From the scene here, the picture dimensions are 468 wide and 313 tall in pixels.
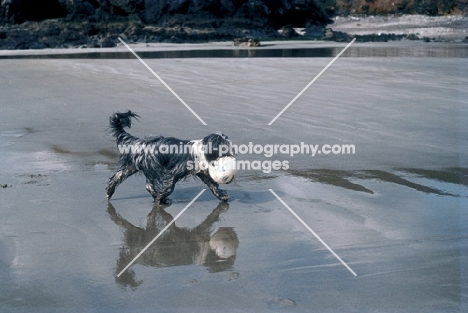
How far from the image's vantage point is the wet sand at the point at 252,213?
3.77 metres

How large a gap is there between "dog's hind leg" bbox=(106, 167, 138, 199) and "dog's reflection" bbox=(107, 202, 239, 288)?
29 cm

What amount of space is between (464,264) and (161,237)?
1812mm

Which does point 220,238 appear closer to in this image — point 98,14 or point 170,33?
point 170,33

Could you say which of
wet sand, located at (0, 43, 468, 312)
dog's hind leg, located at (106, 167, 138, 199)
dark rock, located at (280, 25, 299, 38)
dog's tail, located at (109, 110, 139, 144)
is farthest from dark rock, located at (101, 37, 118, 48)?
dog's hind leg, located at (106, 167, 138, 199)

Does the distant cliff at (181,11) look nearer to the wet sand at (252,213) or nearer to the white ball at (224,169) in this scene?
the wet sand at (252,213)

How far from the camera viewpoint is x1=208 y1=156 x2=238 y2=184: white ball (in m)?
5.18

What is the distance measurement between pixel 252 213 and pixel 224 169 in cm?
36

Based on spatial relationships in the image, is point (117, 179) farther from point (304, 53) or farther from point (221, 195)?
→ point (304, 53)

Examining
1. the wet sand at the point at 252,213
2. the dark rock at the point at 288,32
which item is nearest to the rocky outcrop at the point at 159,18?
the dark rock at the point at 288,32

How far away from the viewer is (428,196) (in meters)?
5.62

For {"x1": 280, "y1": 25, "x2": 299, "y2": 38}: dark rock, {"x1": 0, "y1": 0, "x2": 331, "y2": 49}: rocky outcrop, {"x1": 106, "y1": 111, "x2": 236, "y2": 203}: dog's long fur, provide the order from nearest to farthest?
{"x1": 106, "y1": 111, "x2": 236, "y2": 203}: dog's long fur < {"x1": 0, "y1": 0, "x2": 331, "y2": 49}: rocky outcrop < {"x1": 280, "y1": 25, "x2": 299, "y2": 38}: dark rock

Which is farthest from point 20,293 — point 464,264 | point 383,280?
point 464,264

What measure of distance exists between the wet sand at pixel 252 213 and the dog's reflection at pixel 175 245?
2 centimetres

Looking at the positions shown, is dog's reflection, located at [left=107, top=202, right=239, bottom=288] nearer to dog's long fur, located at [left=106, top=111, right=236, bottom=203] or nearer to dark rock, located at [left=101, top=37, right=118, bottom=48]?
dog's long fur, located at [left=106, top=111, right=236, bottom=203]
